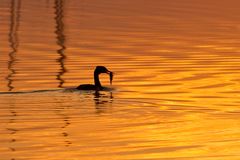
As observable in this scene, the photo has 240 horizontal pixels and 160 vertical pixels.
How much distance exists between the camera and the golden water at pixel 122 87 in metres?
19.7

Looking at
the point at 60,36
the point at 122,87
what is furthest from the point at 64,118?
Answer: the point at 60,36

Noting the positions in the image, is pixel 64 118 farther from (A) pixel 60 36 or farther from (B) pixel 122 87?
(A) pixel 60 36

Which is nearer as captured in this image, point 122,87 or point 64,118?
point 64,118

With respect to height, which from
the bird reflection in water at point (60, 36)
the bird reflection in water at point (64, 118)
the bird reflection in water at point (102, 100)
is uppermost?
the bird reflection in water at point (64, 118)

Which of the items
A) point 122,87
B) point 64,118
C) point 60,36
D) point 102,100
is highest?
point 64,118

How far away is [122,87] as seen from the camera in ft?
97.6

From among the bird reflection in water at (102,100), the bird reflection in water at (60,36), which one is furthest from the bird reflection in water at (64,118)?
the bird reflection in water at (60,36)

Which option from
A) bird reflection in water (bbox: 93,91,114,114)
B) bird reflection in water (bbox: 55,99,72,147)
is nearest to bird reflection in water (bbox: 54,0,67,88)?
bird reflection in water (bbox: 93,91,114,114)

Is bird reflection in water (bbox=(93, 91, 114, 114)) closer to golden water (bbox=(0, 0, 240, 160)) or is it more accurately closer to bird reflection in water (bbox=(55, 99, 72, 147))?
golden water (bbox=(0, 0, 240, 160))

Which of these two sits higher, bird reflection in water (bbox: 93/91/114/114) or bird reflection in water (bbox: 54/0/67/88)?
bird reflection in water (bbox: 93/91/114/114)

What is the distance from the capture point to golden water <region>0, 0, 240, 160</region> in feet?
64.7

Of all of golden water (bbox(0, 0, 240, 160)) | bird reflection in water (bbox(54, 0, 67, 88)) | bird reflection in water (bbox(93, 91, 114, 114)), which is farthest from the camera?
bird reflection in water (bbox(54, 0, 67, 88))

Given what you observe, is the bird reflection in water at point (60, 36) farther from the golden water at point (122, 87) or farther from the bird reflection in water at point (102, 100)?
the bird reflection in water at point (102, 100)

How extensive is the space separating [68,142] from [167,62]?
16601 millimetres
